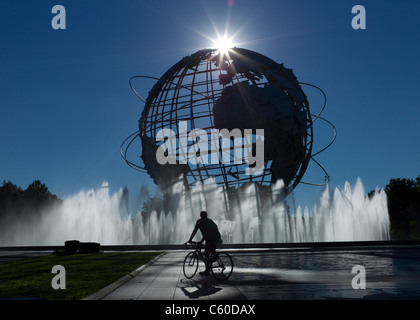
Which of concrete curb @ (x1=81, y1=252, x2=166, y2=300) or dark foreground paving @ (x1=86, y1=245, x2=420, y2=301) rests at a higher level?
concrete curb @ (x1=81, y1=252, x2=166, y2=300)

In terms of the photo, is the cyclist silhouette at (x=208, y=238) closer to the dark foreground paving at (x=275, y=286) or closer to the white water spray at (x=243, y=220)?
the dark foreground paving at (x=275, y=286)

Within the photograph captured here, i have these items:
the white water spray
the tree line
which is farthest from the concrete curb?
the tree line

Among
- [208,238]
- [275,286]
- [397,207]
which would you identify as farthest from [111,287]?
[397,207]

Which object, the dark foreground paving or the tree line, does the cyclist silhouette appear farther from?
the tree line

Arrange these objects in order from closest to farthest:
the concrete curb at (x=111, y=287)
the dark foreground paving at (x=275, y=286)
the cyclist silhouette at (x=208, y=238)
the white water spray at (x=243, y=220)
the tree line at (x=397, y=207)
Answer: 1. the concrete curb at (x=111, y=287)
2. the dark foreground paving at (x=275, y=286)
3. the cyclist silhouette at (x=208, y=238)
4. the white water spray at (x=243, y=220)
5. the tree line at (x=397, y=207)

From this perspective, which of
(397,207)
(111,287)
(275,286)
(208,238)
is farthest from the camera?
(397,207)

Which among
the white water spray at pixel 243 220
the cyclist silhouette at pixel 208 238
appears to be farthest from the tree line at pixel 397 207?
the cyclist silhouette at pixel 208 238

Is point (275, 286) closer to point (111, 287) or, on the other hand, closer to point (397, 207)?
→ point (111, 287)

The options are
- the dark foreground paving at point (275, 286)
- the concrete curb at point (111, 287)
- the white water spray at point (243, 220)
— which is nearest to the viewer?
the concrete curb at point (111, 287)

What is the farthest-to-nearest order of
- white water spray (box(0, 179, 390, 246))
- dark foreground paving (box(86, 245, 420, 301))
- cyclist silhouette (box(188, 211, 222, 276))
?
white water spray (box(0, 179, 390, 246)) → cyclist silhouette (box(188, 211, 222, 276)) → dark foreground paving (box(86, 245, 420, 301))

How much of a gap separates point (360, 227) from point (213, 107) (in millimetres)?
15041

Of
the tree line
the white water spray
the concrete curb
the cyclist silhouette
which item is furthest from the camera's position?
the tree line
